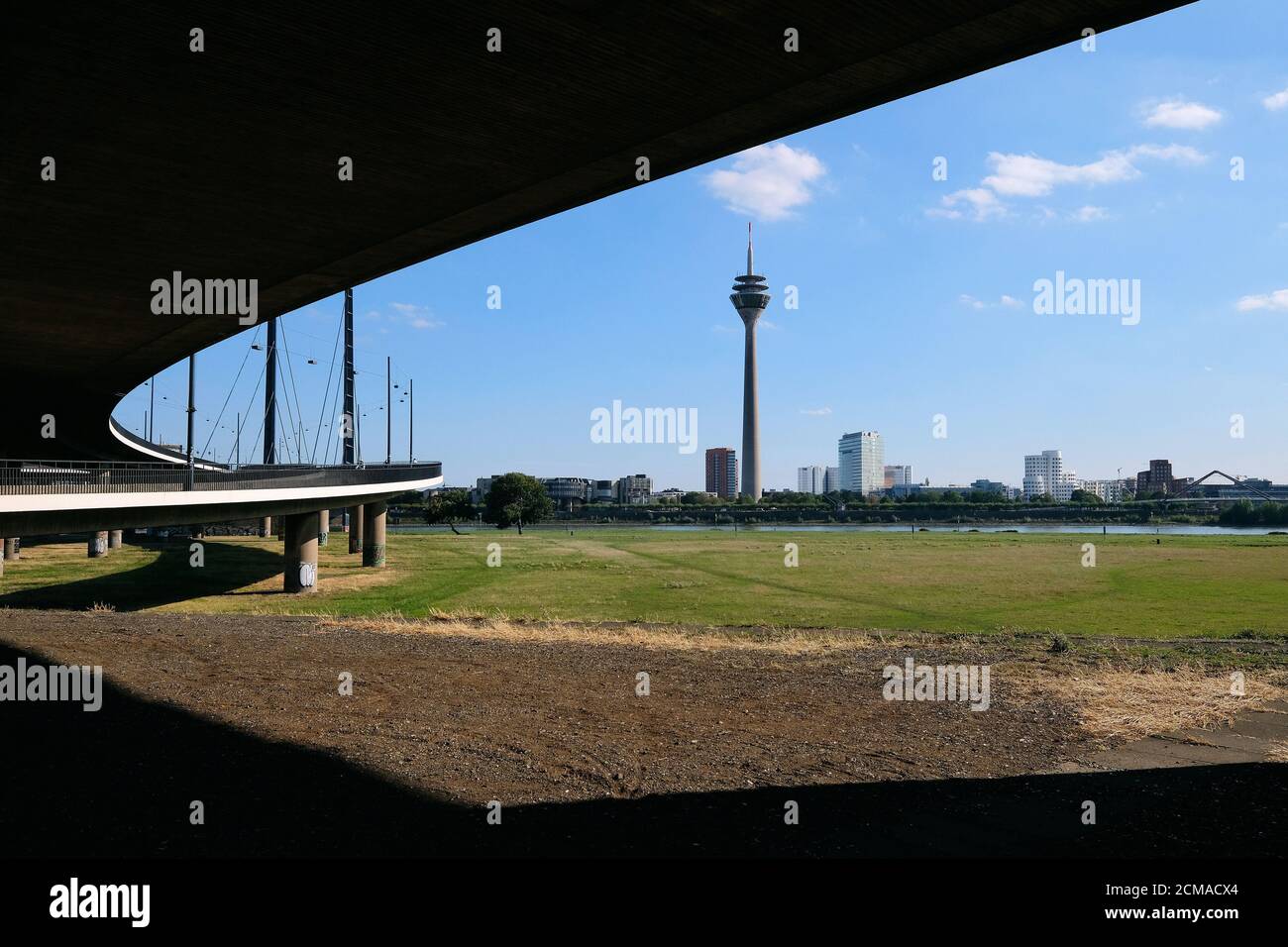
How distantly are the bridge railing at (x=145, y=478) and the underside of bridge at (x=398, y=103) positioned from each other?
742 centimetres


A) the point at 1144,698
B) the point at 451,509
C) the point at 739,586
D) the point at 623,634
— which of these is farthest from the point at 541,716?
the point at 451,509

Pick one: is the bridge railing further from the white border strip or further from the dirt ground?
the dirt ground

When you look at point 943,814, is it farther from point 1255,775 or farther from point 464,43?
point 464,43

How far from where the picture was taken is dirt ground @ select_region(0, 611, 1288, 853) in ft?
Answer: 42.1

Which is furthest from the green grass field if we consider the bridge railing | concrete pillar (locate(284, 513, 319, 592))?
the bridge railing

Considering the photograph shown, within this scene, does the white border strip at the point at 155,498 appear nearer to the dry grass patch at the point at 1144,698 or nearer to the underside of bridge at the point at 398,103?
the underside of bridge at the point at 398,103

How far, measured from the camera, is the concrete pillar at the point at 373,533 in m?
59.9

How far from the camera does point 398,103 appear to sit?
723 inches

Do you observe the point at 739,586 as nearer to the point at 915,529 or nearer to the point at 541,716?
the point at 541,716

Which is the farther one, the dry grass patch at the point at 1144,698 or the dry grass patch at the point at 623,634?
the dry grass patch at the point at 623,634

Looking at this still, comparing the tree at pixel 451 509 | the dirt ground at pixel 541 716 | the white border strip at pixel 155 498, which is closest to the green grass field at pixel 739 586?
the white border strip at pixel 155 498

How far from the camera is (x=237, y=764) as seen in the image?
13242 millimetres
